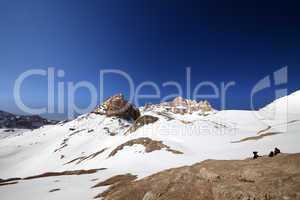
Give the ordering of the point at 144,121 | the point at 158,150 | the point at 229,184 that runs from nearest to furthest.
Result: the point at 229,184
the point at 158,150
the point at 144,121

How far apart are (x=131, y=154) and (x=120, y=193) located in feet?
107

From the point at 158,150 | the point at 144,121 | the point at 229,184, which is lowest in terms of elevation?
the point at 158,150

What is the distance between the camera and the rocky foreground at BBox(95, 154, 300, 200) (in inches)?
656

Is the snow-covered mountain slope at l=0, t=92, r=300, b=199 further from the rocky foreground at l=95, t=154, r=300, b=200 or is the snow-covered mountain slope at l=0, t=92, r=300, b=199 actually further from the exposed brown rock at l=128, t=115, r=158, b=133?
the rocky foreground at l=95, t=154, r=300, b=200

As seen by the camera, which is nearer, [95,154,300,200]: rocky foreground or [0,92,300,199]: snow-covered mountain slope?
[95,154,300,200]: rocky foreground

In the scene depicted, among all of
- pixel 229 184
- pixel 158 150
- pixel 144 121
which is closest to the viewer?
pixel 229 184

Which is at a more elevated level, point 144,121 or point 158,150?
point 144,121

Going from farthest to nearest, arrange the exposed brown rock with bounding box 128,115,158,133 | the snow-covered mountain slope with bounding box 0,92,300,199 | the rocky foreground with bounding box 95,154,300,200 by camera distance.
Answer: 1. the exposed brown rock with bounding box 128,115,158,133
2. the snow-covered mountain slope with bounding box 0,92,300,199
3. the rocky foreground with bounding box 95,154,300,200

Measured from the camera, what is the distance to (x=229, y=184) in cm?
1955

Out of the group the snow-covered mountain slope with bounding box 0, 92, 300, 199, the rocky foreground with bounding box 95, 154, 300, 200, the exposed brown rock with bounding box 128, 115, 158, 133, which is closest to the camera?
the rocky foreground with bounding box 95, 154, 300, 200

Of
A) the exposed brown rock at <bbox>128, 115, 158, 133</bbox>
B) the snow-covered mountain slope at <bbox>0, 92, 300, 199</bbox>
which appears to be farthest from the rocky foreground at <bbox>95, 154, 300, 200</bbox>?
the exposed brown rock at <bbox>128, 115, 158, 133</bbox>

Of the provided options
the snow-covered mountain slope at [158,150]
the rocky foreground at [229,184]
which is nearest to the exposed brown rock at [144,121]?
the snow-covered mountain slope at [158,150]

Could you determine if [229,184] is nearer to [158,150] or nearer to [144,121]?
[158,150]

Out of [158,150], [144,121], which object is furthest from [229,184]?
[144,121]
